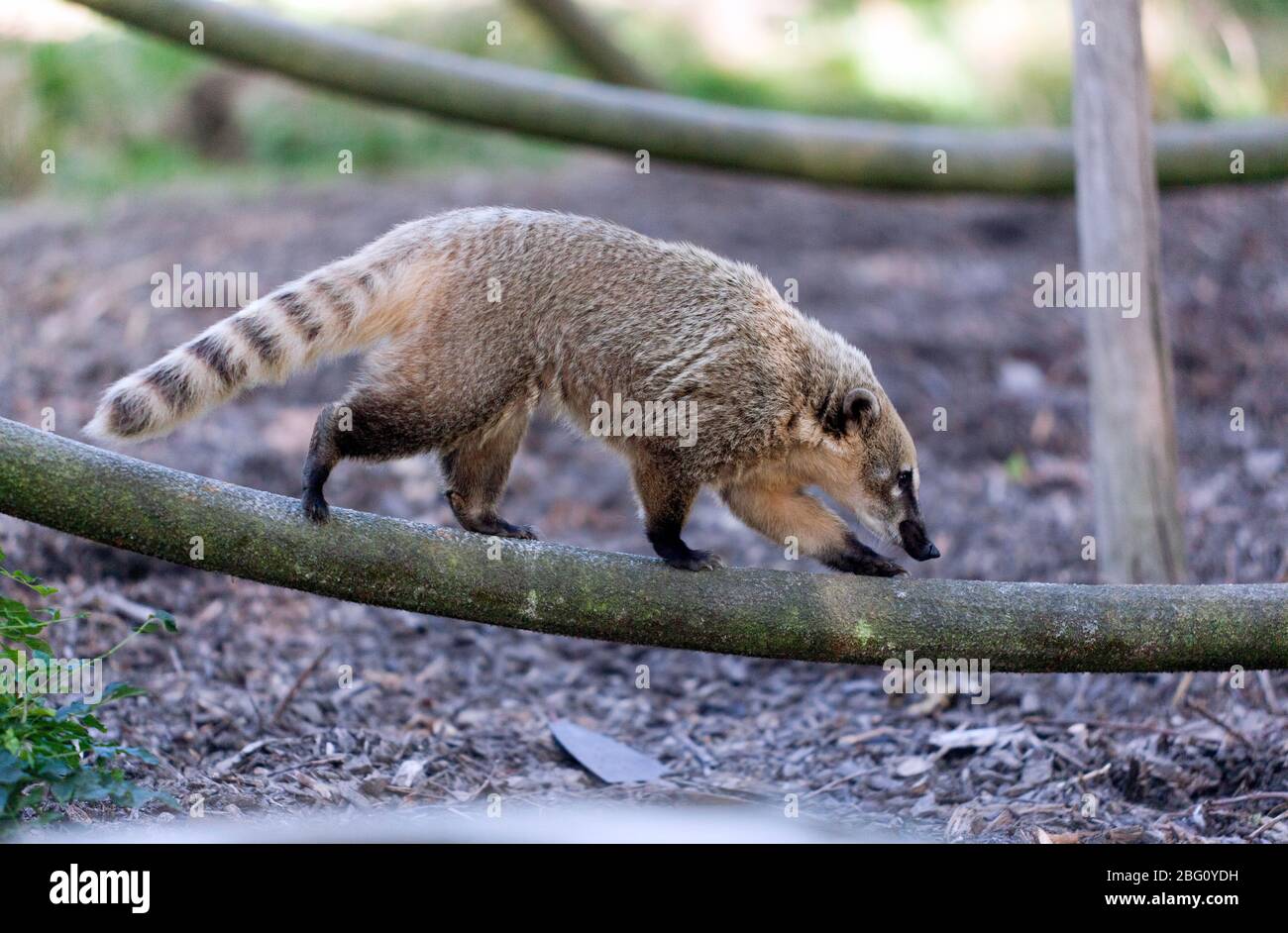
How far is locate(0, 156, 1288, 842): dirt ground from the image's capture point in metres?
4.77

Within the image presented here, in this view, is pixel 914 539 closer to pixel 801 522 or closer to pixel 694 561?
pixel 801 522

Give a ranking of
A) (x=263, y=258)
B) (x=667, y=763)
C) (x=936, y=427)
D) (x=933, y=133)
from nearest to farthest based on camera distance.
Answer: (x=667, y=763), (x=936, y=427), (x=933, y=133), (x=263, y=258)

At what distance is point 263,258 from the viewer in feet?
30.8

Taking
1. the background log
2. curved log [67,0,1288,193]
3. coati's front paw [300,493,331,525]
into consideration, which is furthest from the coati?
the background log

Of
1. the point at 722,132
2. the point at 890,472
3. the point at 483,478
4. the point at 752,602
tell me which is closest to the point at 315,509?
the point at 483,478

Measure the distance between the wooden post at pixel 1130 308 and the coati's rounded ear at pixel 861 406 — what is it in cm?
145

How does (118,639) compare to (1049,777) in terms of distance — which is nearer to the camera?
(1049,777)

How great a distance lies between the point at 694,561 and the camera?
4.51 meters

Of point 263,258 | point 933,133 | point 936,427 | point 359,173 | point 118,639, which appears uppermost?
point 359,173

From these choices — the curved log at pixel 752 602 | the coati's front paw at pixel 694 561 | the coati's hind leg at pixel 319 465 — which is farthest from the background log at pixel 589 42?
the curved log at pixel 752 602

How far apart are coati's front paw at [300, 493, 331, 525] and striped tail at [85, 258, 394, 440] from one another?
2.18 ft

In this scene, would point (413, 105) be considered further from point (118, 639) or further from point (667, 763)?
point (667, 763)

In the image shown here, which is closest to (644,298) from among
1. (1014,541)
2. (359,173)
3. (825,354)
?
(825,354)

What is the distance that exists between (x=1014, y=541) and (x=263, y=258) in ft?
18.5
